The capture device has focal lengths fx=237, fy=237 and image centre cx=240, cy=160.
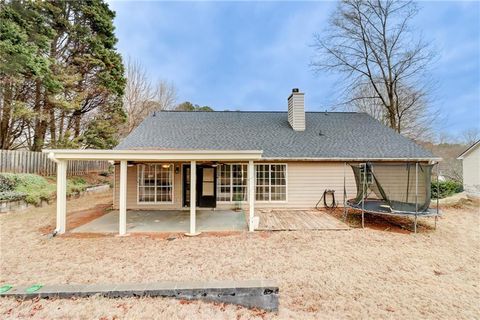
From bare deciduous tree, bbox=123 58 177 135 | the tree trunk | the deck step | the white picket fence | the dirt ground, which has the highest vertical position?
bare deciduous tree, bbox=123 58 177 135

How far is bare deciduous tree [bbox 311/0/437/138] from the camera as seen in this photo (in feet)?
49.0

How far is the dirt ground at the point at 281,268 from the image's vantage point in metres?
3.19

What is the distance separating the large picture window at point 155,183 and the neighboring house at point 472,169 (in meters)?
18.8

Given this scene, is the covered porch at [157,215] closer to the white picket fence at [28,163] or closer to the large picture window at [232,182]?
the large picture window at [232,182]

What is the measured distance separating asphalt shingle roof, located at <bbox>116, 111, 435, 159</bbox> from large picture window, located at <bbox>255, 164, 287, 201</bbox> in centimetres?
63

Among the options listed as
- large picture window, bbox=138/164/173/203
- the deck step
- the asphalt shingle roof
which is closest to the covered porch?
large picture window, bbox=138/164/173/203

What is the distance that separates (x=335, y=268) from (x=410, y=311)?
137 centimetres

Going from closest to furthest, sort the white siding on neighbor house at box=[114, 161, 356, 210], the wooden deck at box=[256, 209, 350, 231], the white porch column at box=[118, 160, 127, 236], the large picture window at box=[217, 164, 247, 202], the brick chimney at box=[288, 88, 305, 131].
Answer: the white porch column at box=[118, 160, 127, 236], the wooden deck at box=[256, 209, 350, 231], the white siding on neighbor house at box=[114, 161, 356, 210], the large picture window at box=[217, 164, 247, 202], the brick chimney at box=[288, 88, 305, 131]

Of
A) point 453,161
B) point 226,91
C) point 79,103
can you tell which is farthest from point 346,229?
point 226,91

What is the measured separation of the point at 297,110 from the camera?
11.8 m

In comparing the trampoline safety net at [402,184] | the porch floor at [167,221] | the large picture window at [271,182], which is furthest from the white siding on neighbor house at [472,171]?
the porch floor at [167,221]

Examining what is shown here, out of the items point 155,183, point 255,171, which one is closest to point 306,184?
point 255,171

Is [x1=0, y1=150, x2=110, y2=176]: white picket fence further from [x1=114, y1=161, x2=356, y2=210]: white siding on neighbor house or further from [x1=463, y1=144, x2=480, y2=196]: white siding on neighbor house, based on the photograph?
[x1=463, y1=144, x2=480, y2=196]: white siding on neighbor house

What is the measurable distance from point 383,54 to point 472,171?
394 inches
